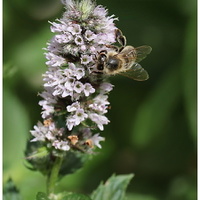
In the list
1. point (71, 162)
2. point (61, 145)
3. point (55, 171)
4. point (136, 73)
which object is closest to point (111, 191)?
point (71, 162)

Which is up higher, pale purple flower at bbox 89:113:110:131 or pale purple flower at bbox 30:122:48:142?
pale purple flower at bbox 89:113:110:131

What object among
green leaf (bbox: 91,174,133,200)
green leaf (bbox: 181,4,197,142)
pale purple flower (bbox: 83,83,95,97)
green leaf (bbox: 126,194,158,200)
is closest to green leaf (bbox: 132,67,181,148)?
green leaf (bbox: 181,4,197,142)

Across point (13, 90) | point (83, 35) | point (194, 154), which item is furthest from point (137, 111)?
point (83, 35)

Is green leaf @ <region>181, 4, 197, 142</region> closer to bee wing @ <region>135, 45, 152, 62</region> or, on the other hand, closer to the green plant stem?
bee wing @ <region>135, 45, 152, 62</region>

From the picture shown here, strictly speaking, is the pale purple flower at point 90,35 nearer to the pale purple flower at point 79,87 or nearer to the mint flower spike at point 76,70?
the mint flower spike at point 76,70

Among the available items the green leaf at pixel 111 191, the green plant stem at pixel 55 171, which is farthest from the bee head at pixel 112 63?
the green leaf at pixel 111 191
